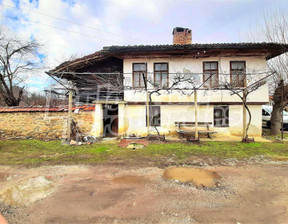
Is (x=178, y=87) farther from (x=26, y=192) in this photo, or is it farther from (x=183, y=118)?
(x=26, y=192)

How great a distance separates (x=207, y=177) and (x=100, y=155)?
387 centimetres

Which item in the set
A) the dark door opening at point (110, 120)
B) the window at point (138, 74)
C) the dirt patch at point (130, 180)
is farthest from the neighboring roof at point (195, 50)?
the dirt patch at point (130, 180)

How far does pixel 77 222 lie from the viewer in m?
2.32

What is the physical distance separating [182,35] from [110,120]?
Answer: 27.4 feet

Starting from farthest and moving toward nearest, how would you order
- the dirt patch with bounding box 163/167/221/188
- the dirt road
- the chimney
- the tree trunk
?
1. the chimney
2. the tree trunk
3. the dirt patch with bounding box 163/167/221/188
4. the dirt road

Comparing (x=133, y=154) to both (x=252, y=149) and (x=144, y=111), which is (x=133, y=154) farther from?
(x=252, y=149)

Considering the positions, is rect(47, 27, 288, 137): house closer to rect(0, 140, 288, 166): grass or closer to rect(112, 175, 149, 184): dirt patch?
rect(0, 140, 288, 166): grass

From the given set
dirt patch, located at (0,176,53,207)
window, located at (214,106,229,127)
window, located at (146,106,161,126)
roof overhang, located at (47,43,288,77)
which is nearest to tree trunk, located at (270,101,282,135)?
roof overhang, located at (47,43,288,77)

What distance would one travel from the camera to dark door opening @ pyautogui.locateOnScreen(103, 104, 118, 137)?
992cm

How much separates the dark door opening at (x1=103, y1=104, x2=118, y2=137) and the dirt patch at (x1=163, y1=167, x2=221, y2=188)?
6273 mm

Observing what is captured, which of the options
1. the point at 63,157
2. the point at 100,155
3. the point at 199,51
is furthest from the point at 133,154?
the point at 199,51

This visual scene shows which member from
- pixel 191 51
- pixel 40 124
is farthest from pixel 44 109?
pixel 191 51

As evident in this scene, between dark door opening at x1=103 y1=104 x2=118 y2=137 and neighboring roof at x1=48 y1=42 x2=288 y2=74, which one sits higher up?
neighboring roof at x1=48 y1=42 x2=288 y2=74

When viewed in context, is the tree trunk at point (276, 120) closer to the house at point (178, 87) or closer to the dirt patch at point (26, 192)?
the house at point (178, 87)
